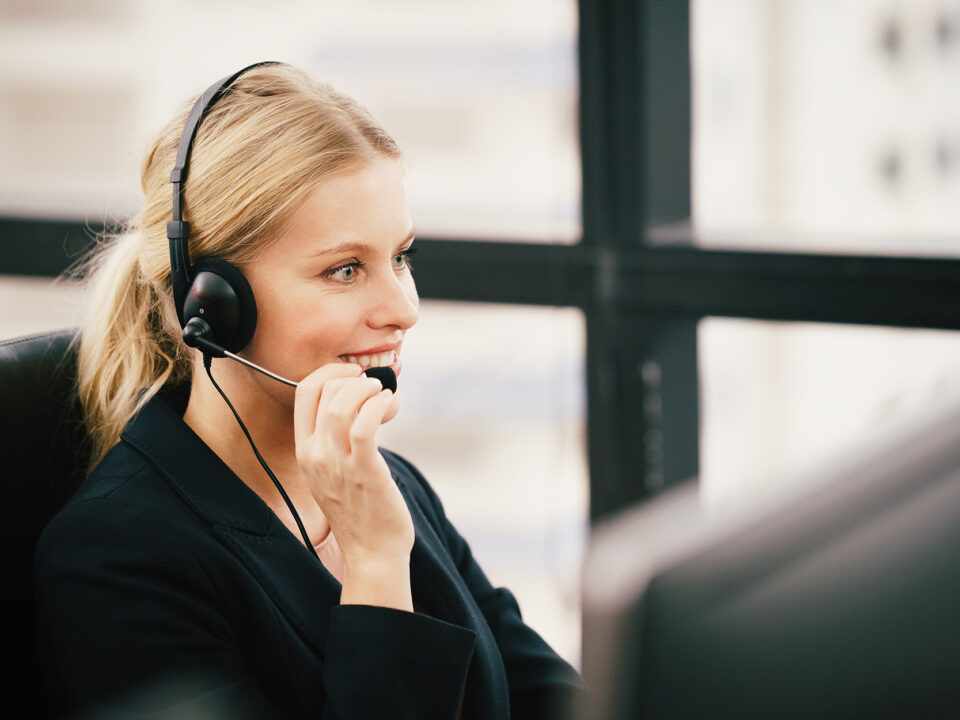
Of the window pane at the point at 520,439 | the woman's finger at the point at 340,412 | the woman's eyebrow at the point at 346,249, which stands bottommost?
the window pane at the point at 520,439

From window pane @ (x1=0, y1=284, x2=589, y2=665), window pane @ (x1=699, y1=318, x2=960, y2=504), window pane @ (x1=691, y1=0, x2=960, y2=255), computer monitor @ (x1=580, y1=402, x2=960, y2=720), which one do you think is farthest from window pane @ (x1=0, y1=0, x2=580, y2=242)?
computer monitor @ (x1=580, y1=402, x2=960, y2=720)

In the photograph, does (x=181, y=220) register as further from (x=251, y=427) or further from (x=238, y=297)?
(x=251, y=427)

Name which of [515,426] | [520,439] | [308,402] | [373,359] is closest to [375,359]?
[373,359]

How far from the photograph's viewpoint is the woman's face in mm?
1078

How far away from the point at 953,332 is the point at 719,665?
66.9 inches

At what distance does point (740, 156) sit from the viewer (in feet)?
8.07

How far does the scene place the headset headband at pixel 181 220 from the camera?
1070mm

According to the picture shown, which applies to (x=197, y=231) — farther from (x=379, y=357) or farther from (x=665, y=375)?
(x=665, y=375)

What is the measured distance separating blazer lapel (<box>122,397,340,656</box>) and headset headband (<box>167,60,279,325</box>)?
0.13m

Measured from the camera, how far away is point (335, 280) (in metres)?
1.10

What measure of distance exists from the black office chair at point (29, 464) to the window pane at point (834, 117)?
1.31 m

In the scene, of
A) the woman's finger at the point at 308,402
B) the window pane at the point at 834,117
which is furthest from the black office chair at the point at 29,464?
the window pane at the point at 834,117

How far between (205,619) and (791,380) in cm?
170

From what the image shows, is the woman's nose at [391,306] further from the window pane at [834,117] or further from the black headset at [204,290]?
the window pane at [834,117]
